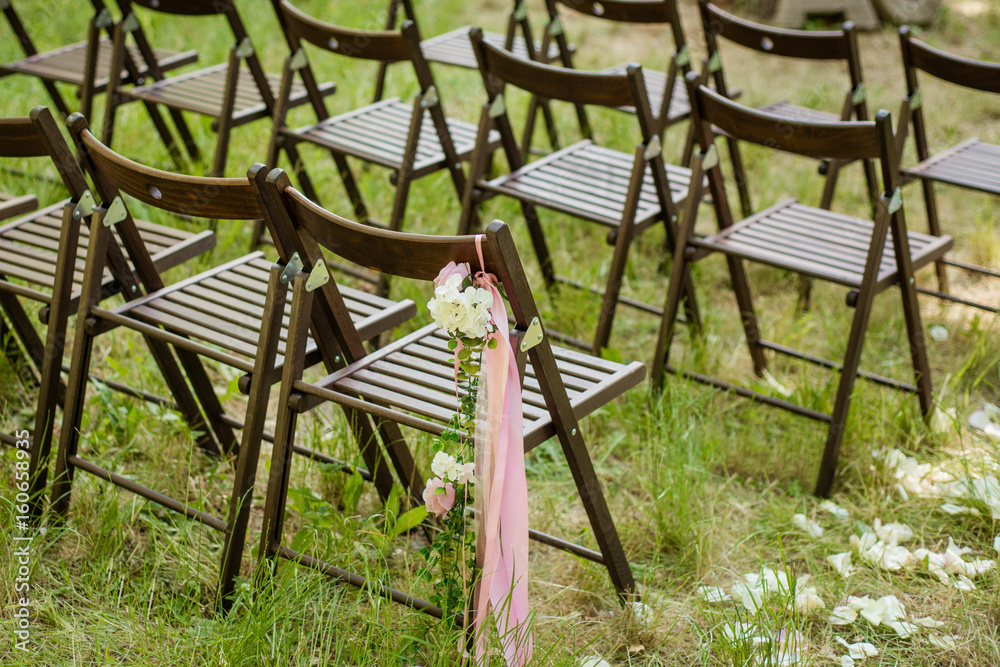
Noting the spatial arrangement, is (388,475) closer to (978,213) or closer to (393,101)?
(393,101)

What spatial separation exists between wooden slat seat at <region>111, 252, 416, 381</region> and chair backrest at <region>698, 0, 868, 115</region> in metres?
1.73

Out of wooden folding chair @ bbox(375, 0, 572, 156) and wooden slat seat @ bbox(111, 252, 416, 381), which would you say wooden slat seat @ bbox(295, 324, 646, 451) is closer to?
wooden slat seat @ bbox(111, 252, 416, 381)

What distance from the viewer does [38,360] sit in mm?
2906

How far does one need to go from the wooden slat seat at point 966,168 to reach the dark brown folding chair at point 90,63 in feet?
9.97

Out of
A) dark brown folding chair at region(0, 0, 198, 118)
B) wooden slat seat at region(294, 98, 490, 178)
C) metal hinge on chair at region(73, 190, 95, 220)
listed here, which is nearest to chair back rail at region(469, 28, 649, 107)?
wooden slat seat at region(294, 98, 490, 178)

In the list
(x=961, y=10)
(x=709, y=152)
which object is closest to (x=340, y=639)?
(x=709, y=152)

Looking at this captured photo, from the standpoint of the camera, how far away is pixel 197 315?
2.33 m

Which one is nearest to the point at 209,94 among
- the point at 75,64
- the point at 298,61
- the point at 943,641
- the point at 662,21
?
the point at 298,61

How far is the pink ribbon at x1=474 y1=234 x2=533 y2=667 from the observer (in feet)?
6.01

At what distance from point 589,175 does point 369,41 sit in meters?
0.86

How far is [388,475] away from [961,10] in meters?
6.64

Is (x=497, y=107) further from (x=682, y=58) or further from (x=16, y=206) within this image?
(x=16, y=206)

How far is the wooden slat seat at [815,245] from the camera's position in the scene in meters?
2.73

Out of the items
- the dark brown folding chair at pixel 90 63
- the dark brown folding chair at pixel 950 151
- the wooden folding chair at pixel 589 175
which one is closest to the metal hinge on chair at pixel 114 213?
the wooden folding chair at pixel 589 175
